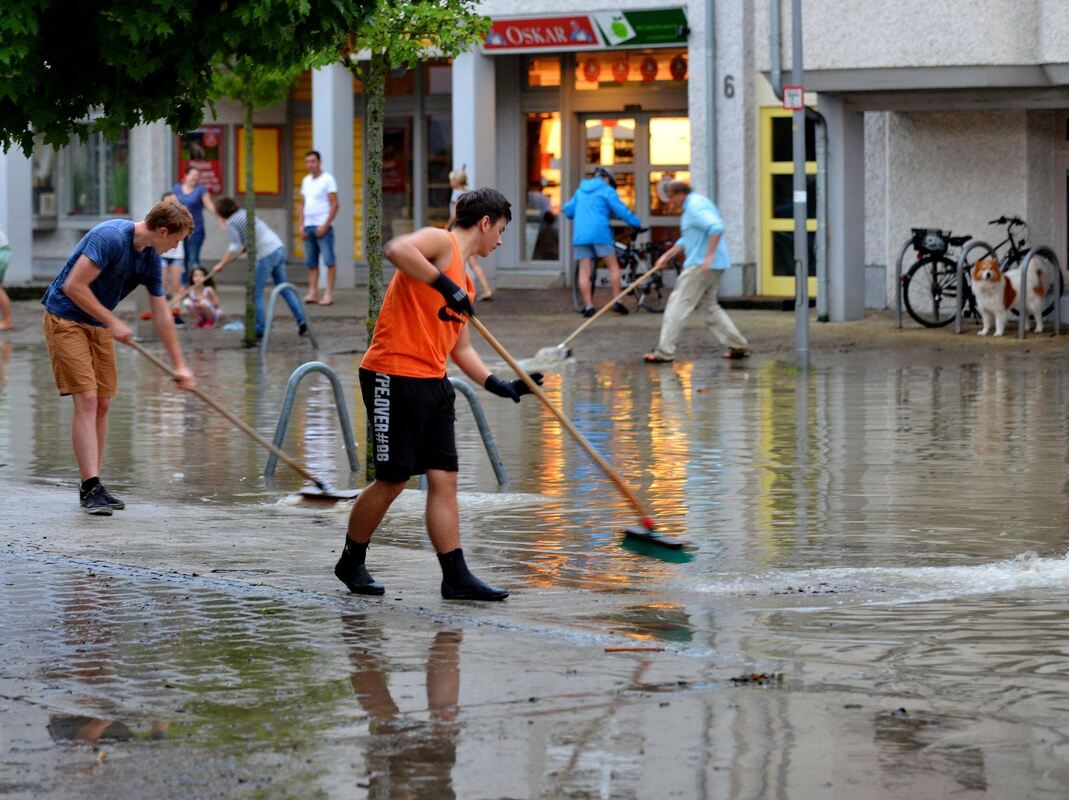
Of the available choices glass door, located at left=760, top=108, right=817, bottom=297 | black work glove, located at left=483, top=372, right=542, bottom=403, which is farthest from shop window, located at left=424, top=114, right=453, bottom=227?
black work glove, located at left=483, top=372, right=542, bottom=403

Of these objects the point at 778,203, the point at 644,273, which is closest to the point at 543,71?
the point at 644,273

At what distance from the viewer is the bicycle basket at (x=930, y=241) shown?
21078mm

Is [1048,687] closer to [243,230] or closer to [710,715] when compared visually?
[710,715]

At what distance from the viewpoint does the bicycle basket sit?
21.1m

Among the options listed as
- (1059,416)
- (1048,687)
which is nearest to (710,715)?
(1048,687)

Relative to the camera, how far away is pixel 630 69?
27219mm

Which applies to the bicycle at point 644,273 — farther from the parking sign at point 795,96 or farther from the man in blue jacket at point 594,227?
the parking sign at point 795,96

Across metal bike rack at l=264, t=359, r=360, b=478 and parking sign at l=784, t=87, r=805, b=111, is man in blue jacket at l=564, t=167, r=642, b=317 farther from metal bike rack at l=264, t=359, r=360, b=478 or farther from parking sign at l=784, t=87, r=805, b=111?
metal bike rack at l=264, t=359, r=360, b=478

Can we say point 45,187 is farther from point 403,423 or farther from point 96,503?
point 403,423

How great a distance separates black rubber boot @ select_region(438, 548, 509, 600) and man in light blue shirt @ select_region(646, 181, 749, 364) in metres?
10.4

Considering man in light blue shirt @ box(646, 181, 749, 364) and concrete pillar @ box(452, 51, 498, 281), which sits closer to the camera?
man in light blue shirt @ box(646, 181, 749, 364)

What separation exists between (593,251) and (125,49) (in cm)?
1633

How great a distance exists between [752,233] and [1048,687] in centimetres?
1898

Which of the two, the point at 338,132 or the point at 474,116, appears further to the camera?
the point at 338,132
